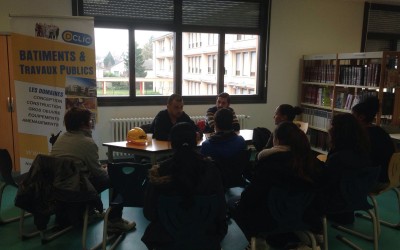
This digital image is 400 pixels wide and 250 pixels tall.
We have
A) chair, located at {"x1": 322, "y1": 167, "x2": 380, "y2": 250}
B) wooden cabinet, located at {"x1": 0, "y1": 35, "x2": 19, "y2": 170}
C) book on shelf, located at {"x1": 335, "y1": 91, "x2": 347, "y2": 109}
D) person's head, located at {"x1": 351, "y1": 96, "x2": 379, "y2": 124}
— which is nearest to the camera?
chair, located at {"x1": 322, "y1": 167, "x2": 380, "y2": 250}

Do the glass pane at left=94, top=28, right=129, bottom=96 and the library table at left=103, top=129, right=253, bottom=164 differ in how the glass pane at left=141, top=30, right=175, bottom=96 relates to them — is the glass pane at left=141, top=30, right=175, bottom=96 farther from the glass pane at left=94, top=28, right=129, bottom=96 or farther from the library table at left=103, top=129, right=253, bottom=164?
the library table at left=103, top=129, right=253, bottom=164

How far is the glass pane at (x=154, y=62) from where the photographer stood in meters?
5.33

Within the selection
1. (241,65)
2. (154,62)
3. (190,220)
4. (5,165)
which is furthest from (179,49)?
(190,220)

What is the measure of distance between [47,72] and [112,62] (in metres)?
1.29

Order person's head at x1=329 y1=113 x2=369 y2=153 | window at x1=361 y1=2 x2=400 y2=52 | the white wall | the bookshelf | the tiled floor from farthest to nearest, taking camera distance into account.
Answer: window at x1=361 y1=2 x2=400 y2=52, the white wall, the bookshelf, the tiled floor, person's head at x1=329 y1=113 x2=369 y2=153

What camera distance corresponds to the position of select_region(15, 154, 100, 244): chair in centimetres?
253

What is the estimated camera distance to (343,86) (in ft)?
17.1

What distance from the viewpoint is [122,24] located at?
16.6 ft

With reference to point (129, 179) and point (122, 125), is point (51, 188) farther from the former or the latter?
point (122, 125)

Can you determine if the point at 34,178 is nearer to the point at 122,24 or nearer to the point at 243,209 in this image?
the point at 243,209

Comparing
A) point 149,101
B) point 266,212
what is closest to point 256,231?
point 266,212

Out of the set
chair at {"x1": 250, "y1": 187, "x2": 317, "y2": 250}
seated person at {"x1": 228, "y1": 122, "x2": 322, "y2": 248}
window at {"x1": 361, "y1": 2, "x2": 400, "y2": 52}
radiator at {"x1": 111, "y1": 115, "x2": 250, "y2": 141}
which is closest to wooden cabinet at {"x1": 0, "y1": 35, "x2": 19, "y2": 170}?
radiator at {"x1": 111, "y1": 115, "x2": 250, "y2": 141}

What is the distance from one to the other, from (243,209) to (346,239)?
1324 millimetres

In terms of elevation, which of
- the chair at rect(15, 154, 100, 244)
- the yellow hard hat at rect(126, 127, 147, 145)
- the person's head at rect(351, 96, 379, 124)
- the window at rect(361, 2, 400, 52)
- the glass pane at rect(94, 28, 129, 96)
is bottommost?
the chair at rect(15, 154, 100, 244)
